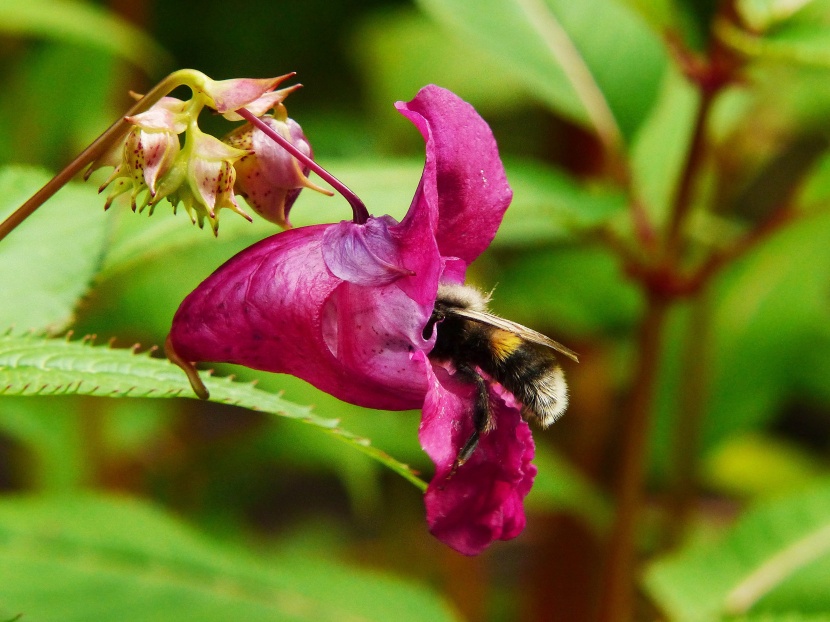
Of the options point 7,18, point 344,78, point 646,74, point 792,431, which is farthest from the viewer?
point 792,431

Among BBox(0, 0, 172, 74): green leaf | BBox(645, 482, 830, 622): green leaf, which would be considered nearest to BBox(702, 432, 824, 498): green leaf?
BBox(645, 482, 830, 622): green leaf

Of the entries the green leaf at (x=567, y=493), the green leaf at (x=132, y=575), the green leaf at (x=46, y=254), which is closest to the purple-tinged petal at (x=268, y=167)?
the green leaf at (x=46, y=254)

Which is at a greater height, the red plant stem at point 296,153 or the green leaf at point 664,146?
the red plant stem at point 296,153

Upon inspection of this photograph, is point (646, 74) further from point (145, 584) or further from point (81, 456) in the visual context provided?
point (81, 456)

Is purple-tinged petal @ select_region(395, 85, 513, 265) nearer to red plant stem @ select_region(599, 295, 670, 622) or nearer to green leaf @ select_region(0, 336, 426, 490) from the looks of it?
green leaf @ select_region(0, 336, 426, 490)

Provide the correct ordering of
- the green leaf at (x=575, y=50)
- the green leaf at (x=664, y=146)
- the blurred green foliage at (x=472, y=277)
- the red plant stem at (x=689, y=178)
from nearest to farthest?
1. the blurred green foliage at (x=472, y=277)
2. the red plant stem at (x=689, y=178)
3. the green leaf at (x=575, y=50)
4. the green leaf at (x=664, y=146)

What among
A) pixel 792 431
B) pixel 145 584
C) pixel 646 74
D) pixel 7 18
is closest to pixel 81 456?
pixel 145 584

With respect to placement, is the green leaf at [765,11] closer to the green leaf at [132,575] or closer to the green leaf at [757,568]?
the green leaf at [757,568]
